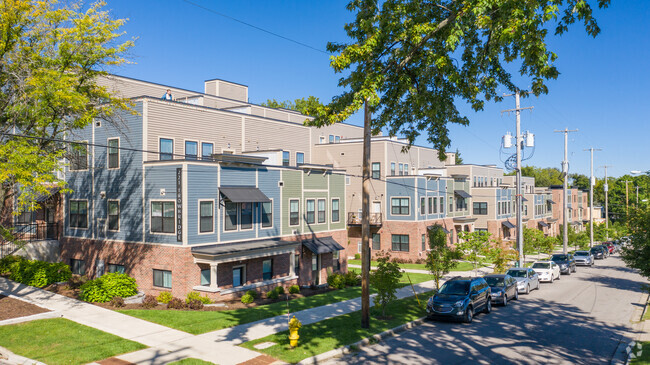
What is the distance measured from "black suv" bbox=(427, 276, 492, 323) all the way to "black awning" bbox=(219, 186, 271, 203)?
404 inches

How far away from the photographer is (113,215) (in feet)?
83.7

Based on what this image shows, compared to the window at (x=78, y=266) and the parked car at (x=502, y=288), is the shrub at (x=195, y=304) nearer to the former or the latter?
the window at (x=78, y=266)

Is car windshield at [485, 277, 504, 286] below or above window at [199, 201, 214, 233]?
below

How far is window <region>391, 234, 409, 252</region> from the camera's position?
43.0 m

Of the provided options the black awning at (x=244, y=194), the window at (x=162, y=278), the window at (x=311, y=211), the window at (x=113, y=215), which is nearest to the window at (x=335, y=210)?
the window at (x=311, y=211)

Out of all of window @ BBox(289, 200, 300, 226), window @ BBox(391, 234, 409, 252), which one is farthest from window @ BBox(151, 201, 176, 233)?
window @ BBox(391, 234, 409, 252)

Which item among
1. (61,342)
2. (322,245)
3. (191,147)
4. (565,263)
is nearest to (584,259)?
(565,263)

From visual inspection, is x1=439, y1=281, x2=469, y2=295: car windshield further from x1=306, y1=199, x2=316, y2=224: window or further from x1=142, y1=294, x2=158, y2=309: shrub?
x1=142, y1=294, x2=158, y2=309: shrub

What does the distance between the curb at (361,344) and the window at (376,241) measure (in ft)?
78.4

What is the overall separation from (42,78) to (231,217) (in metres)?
10.6

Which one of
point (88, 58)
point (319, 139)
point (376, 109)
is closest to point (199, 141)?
point (88, 58)

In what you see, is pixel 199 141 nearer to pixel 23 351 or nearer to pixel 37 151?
pixel 37 151

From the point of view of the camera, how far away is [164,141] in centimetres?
2534

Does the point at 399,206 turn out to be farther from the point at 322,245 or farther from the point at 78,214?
the point at 78,214
